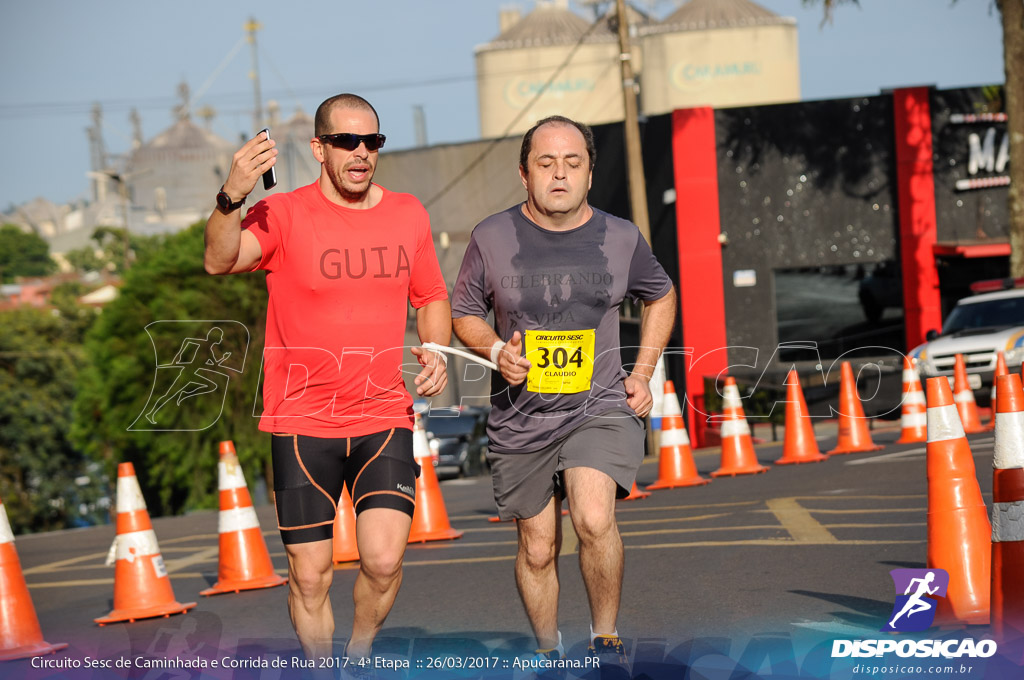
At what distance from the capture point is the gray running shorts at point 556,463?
5648 millimetres

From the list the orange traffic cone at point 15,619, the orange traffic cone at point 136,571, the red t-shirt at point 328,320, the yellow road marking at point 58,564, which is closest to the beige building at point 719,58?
the yellow road marking at point 58,564

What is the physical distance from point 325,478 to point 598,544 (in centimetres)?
119

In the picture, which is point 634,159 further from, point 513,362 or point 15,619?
point 513,362

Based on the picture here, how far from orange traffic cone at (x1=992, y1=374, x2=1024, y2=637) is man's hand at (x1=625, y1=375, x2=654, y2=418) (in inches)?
57.9

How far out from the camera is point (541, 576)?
5.67 m

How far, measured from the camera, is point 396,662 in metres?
5.93

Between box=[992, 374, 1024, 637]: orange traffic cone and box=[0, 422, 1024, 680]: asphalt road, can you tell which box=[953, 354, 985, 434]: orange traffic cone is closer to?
box=[0, 422, 1024, 680]: asphalt road

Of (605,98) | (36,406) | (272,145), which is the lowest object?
(36,406)

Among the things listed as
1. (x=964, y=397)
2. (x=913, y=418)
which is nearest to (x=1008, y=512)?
(x=964, y=397)

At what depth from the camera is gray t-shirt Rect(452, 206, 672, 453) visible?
5633 mm

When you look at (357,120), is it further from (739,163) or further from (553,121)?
(739,163)

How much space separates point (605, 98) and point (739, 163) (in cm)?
5359

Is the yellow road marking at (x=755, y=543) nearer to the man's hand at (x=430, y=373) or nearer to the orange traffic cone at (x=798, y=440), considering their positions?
the man's hand at (x=430, y=373)

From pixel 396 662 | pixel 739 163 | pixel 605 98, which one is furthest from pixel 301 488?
pixel 605 98
